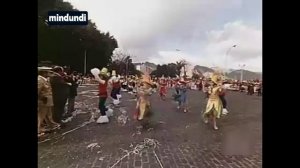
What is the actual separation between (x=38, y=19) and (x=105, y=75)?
60cm

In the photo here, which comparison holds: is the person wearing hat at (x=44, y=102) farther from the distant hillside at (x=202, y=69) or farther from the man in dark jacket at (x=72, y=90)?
the distant hillside at (x=202, y=69)

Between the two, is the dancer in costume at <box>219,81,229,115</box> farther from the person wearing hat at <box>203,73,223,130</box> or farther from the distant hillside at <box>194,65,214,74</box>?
the distant hillside at <box>194,65,214,74</box>

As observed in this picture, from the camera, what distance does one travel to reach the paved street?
3.13 metres

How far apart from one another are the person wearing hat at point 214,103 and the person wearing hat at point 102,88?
2.30 feet

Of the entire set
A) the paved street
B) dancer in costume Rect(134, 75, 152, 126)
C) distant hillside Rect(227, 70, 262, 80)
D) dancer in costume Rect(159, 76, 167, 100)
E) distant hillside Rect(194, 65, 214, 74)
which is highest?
distant hillside Rect(194, 65, 214, 74)

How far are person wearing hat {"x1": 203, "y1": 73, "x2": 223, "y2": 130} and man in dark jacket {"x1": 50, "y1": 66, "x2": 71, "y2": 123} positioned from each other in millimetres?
992

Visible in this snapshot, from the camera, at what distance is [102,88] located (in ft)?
10.5

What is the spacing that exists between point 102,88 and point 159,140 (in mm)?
541

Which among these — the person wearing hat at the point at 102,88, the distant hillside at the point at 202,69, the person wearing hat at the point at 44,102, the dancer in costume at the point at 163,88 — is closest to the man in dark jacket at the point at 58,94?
the person wearing hat at the point at 44,102

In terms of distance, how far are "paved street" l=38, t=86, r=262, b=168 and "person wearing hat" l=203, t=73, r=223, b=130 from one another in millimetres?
41

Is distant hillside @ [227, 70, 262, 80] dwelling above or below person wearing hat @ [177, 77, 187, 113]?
above

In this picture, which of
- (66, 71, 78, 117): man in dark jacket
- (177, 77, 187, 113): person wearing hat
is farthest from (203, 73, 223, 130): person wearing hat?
(66, 71, 78, 117): man in dark jacket
